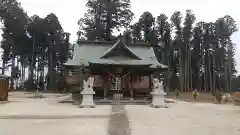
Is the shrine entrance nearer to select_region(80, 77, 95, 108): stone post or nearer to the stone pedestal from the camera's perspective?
the stone pedestal

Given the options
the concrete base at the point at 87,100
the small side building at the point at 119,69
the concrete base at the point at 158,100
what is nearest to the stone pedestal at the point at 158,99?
the concrete base at the point at 158,100

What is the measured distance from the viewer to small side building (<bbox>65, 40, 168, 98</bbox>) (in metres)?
20.8

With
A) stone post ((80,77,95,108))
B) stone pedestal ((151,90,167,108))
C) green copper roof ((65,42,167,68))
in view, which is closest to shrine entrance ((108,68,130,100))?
green copper roof ((65,42,167,68))

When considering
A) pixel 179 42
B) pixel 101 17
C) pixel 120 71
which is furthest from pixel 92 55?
pixel 179 42

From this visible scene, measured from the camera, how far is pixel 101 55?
2323cm

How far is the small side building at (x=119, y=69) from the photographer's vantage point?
20.8 m

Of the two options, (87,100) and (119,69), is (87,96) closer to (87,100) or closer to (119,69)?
(87,100)

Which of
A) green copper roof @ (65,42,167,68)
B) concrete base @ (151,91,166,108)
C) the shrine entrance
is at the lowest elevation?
concrete base @ (151,91,166,108)

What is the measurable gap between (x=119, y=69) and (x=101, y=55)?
277 cm

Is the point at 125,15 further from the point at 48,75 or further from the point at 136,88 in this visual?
the point at 136,88

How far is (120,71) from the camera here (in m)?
21.3

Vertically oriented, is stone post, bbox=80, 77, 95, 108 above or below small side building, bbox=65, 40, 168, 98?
below

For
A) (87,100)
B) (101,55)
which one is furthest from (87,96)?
(101,55)

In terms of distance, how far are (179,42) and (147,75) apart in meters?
28.0
